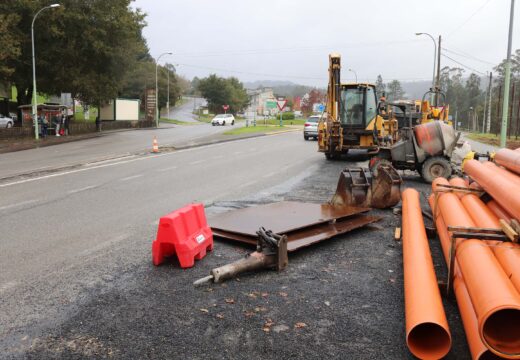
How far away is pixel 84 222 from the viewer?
7949mm

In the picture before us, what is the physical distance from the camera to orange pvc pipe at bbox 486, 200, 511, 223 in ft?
18.6

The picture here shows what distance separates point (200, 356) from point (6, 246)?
162 inches

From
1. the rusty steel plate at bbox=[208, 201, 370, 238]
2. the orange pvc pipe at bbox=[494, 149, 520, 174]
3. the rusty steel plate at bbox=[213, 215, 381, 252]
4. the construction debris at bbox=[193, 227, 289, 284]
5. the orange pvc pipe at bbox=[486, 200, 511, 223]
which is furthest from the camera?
the orange pvc pipe at bbox=[494, 149, 520, 174]

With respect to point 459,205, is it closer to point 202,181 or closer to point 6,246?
point 6,246

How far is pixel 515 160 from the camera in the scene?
705 cm

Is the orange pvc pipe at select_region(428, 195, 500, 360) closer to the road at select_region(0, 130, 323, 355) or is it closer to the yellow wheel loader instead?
the road at select_region(0, 130, 323, 355)

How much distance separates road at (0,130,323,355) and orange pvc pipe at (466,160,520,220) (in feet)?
13.6

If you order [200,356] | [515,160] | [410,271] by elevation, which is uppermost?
[515,160]

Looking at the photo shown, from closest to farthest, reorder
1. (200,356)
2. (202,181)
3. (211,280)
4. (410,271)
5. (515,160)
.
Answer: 1. (200,356)
2. (410,271)
3. (211,280)
4. (515,160)
5. (202,181)

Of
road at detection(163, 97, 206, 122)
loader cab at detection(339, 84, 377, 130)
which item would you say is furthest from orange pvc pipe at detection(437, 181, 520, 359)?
road at detection(163, 97, 206, 122)

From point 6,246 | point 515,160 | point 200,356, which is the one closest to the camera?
point 200,356

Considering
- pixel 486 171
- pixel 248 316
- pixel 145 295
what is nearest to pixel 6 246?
pixel 145 295

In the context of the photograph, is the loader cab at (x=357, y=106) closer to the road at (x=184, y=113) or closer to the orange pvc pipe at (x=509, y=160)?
the orange pvc pipe at (x=509, y=160)

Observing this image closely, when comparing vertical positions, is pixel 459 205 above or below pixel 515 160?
below
